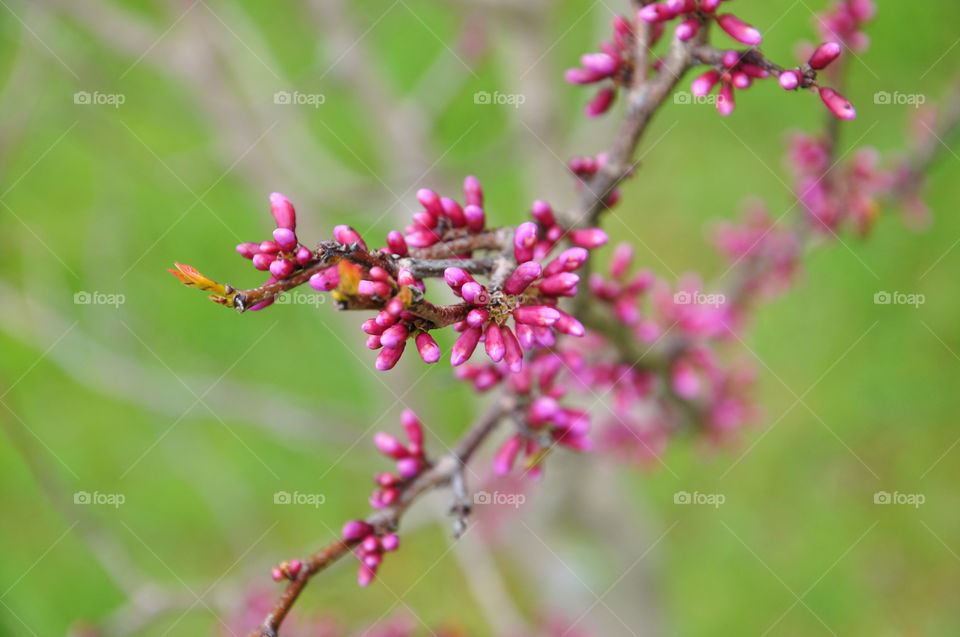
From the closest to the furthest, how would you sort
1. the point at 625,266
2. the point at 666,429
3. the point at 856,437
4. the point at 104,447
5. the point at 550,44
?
the point at 625,266 → the point at 666,429 → the point at 550,44 → the point at 856,437 → the point at 104,447

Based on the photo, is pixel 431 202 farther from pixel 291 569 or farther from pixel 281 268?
pixel 291 569

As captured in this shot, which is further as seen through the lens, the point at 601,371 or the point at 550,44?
the point at 550,44

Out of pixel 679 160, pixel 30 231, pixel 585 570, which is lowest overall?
pixel 30 231

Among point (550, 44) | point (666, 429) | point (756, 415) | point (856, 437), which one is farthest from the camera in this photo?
point (856, 437)

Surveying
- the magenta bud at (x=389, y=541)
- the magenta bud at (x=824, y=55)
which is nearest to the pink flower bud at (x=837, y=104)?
the magenta bud at (x=824, y=55)

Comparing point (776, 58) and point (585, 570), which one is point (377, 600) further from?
point (776, 58)

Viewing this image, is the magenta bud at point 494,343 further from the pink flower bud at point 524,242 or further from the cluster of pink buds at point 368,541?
the cluster of pink buds at point 368,541

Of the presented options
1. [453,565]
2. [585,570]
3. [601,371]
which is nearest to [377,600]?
[453,565]
